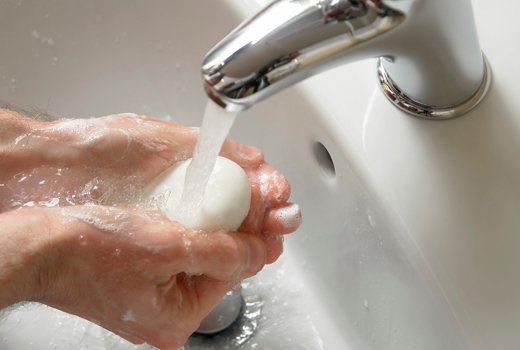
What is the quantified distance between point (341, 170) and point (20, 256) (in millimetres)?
240

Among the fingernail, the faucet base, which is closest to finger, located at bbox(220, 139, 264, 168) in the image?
the fingernail

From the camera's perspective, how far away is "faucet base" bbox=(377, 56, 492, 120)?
459 millimetres

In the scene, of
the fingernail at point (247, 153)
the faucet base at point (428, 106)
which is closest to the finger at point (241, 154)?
the fingernail at point (247, 153)

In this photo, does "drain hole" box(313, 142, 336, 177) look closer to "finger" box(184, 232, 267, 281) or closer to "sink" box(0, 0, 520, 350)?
"sink" box(0, 0, 520, 350)

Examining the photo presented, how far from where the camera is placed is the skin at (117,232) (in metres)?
0.44

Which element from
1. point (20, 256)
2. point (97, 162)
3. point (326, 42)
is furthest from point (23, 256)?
point (326, 42)

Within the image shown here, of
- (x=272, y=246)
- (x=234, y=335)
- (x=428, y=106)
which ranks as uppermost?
(x=428, y=106)

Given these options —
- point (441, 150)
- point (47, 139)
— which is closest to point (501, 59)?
point (441, 150)

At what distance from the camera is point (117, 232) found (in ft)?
1.48

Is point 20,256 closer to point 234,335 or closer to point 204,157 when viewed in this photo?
point 204,157

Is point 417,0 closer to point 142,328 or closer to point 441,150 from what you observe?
point 441,150

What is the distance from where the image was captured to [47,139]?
1.72ft

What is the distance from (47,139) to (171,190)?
0.10 metres

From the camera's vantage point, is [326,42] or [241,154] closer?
[326,42]
